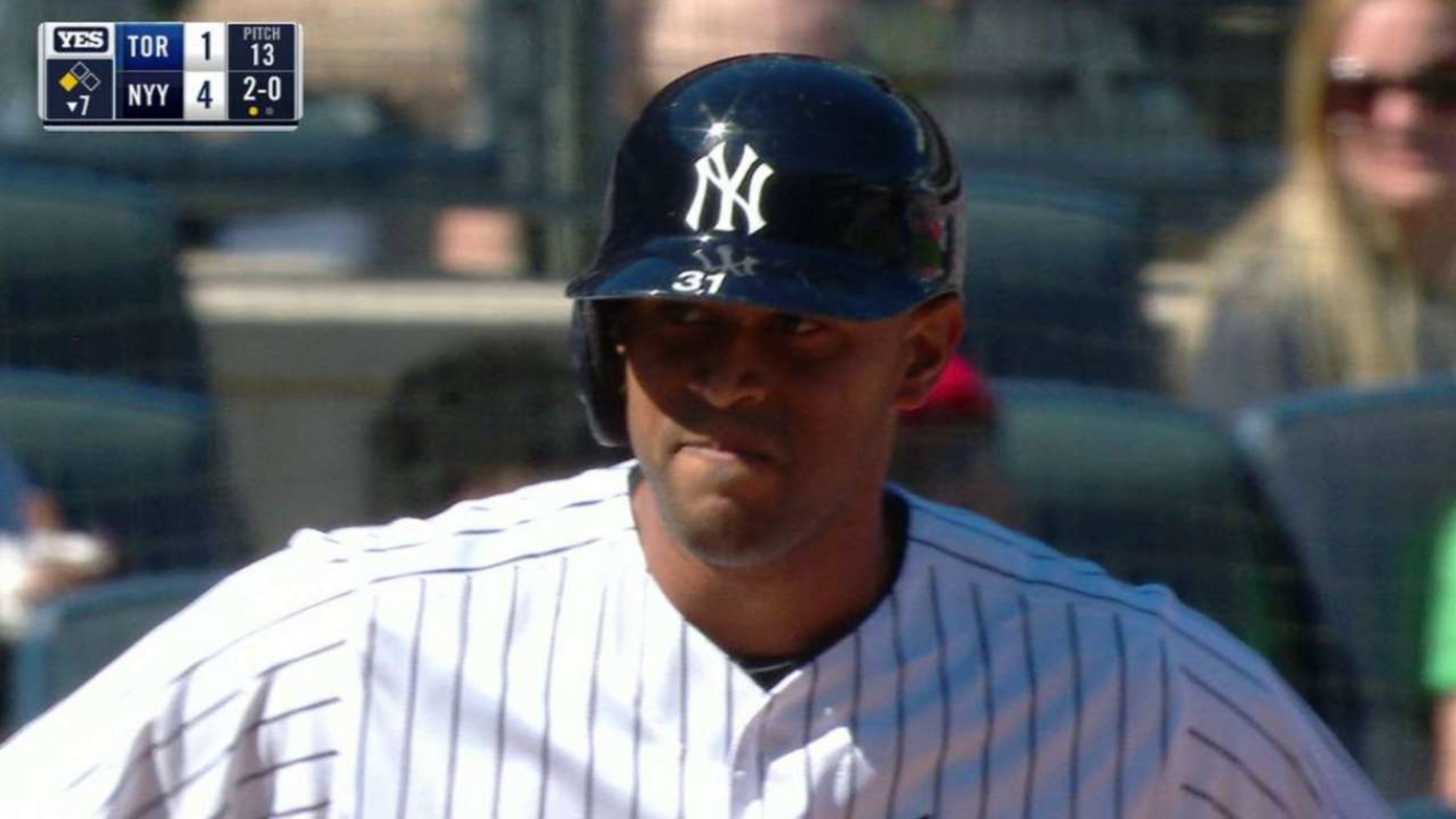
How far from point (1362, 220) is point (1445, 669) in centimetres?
73

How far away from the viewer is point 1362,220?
3.47 meters

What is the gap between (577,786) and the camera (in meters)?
1.63

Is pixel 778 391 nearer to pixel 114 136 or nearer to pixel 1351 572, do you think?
pixel 1351 572

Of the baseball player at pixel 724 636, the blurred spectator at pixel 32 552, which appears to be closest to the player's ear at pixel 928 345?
the baseball player at pixel 724 636

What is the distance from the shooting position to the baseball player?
5.36 ft

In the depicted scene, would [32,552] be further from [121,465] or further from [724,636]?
[724,636]

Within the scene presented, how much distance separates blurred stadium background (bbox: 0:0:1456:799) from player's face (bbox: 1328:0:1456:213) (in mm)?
340

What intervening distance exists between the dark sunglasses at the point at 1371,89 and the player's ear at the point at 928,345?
184 centimetres

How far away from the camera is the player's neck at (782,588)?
168 cm

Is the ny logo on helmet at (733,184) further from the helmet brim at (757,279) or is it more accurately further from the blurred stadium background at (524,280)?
the blurred stadium background at (524,280)

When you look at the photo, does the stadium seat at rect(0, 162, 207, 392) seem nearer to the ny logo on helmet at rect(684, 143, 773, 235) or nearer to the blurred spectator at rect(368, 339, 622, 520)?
the blurred spectator at rect(368, 339, 622, 520)

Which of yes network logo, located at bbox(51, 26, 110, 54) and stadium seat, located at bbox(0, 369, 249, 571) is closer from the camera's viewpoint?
yes network logo, located at bbox(51, 26, 110, 54)

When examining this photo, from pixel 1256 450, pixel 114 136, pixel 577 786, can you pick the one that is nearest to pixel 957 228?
pixel 577 786
